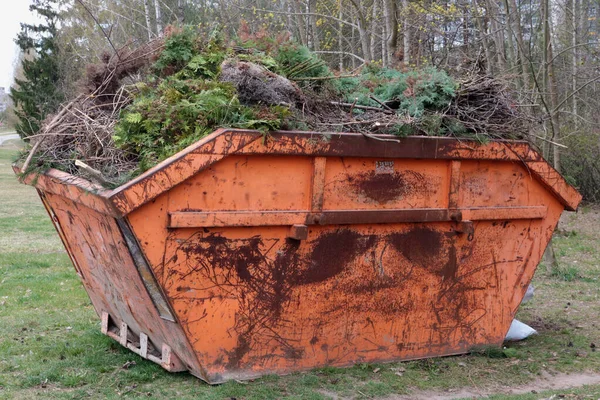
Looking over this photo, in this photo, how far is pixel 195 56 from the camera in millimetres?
5789

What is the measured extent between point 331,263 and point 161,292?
1.30 metres

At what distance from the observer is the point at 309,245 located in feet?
17.3

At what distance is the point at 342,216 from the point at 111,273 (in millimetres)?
1826

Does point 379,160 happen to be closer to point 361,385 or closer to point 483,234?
point 483,234

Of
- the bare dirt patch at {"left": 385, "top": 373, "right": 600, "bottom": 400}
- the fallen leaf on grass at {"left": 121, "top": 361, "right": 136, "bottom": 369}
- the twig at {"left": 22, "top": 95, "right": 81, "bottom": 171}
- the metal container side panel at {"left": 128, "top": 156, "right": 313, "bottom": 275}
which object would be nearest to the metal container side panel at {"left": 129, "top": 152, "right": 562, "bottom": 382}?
the metal container side panel at {"left": 128, "top": 156, "right": 313, "bottom": 275}

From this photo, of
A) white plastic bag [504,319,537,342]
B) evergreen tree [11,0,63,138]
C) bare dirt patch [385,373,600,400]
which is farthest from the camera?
evergreen tree [11,0,63,138]

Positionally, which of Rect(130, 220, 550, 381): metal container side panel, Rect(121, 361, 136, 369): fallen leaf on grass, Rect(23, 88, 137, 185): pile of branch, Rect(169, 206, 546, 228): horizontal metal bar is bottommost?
Rect(121, 361, 136, 369): fallen leaf on grass

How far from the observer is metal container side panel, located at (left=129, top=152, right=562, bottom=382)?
4.87 m

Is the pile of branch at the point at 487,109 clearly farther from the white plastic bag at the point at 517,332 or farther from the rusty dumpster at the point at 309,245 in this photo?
the white plastic bag at the point at 517,332

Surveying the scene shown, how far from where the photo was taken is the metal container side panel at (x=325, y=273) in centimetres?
487

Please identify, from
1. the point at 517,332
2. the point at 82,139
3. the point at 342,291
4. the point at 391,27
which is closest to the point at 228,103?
the point at 82,139

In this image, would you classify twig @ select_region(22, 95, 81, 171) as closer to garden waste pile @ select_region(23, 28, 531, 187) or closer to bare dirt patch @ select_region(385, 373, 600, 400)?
garden waste pile @ select_region(23, 28, 531, 187)

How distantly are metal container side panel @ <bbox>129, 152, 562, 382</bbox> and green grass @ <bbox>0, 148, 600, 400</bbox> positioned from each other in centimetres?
20

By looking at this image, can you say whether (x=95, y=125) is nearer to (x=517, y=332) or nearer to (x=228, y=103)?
(x=228, y=103)
